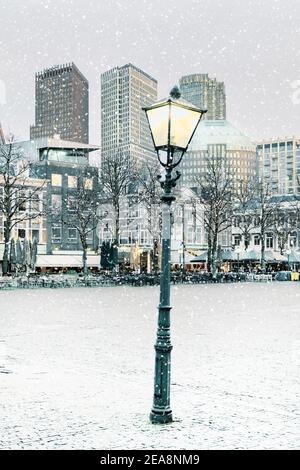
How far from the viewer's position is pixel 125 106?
96.2 metres

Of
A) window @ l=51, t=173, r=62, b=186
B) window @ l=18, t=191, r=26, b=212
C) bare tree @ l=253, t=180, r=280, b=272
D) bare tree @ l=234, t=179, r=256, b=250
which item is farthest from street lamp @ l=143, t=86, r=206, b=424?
window @ l=51, t=173, r=62, b=186

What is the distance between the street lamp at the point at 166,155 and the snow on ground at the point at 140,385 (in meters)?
0.51

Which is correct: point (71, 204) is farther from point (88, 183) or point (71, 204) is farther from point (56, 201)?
point (88, 183)

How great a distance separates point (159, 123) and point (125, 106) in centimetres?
8978

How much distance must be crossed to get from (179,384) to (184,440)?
3346 mm

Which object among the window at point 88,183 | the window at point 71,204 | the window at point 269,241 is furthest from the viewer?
the window at point 269,241

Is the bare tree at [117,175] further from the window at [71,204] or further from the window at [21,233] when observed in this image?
the window at [21,233]

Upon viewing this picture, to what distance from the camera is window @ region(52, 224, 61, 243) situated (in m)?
68.4

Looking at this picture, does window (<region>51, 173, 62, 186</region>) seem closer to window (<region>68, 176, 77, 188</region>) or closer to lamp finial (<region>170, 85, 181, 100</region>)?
window (<region>68, 176, 77, 188</region>)

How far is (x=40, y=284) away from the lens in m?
44.1

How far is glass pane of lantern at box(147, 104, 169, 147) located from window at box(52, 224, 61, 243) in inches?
2396

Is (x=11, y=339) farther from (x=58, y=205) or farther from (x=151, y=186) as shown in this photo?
(x=58, y=205)

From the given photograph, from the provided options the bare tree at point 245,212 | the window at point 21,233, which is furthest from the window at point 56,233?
the bare tree at point 245,212

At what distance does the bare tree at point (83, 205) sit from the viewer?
56531 millimetres
